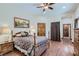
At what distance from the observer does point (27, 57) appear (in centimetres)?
216

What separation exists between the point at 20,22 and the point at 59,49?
3.38 ft

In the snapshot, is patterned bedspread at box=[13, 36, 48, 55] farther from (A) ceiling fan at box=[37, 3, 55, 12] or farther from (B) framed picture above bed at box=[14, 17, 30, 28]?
(A) ceiling fan at box=[37, 3, 55, 12]

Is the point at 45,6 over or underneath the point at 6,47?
over

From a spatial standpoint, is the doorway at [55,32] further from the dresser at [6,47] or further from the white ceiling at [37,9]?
the dresser at [6,47]

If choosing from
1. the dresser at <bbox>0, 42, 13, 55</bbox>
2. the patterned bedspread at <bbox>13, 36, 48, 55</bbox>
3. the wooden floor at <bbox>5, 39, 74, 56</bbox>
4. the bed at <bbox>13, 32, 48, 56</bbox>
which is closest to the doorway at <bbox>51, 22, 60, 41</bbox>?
the wooden floor at <bbox>5, 39, 74, 56</bbox>

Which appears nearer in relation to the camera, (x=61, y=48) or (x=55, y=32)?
(x=61, y=48)

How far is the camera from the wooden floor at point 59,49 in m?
2.21

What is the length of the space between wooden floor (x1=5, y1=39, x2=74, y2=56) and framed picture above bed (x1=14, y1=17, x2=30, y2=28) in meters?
0.55

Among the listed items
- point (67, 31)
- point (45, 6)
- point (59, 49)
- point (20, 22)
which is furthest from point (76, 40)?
point (20, 22)

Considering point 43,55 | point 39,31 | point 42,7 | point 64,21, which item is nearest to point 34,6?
point 42,7

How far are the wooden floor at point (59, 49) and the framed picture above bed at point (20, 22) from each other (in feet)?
1.79

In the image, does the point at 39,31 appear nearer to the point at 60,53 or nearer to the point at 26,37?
the point at 26,37

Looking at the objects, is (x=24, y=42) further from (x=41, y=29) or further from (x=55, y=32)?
(x=55, y=32)

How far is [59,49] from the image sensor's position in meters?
2.31
